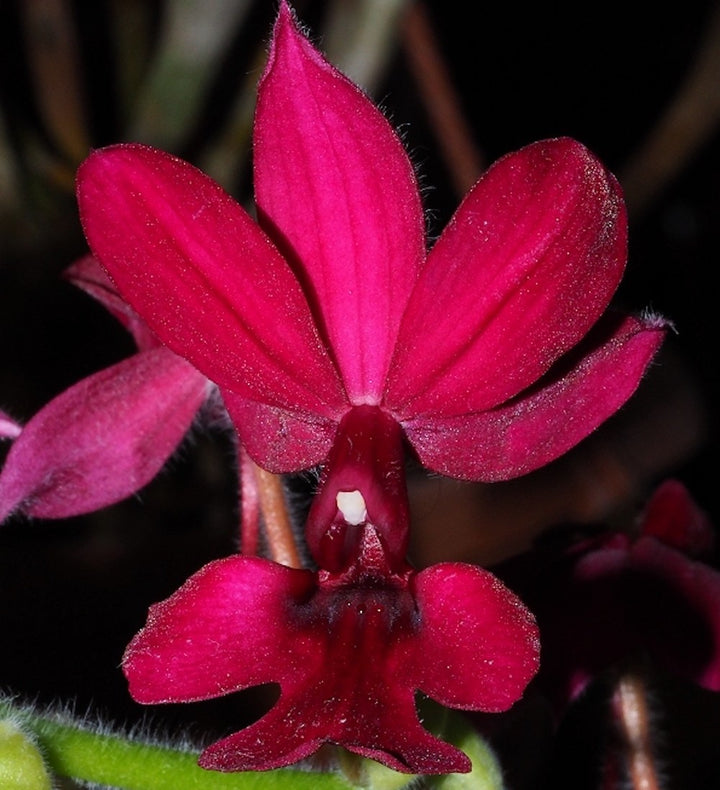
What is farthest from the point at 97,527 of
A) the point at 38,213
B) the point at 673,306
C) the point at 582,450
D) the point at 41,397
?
the point at 673,306

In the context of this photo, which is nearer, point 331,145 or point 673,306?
point 331,145

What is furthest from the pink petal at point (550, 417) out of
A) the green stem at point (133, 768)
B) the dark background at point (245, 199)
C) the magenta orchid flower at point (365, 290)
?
the dark background at point (245, 199)

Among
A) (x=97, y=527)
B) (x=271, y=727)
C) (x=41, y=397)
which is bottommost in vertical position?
(x=97, y=527)

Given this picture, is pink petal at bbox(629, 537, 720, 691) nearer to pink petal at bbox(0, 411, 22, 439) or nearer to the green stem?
the green stem

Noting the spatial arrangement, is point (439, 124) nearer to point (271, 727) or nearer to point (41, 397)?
point (41, 397)

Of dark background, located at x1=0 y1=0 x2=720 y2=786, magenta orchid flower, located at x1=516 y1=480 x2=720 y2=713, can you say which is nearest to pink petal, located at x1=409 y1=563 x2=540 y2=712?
magenta orchid flower, located at x1=516 y1=480 x2=720 y2=713

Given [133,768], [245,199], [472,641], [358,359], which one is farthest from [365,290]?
[245,199]
